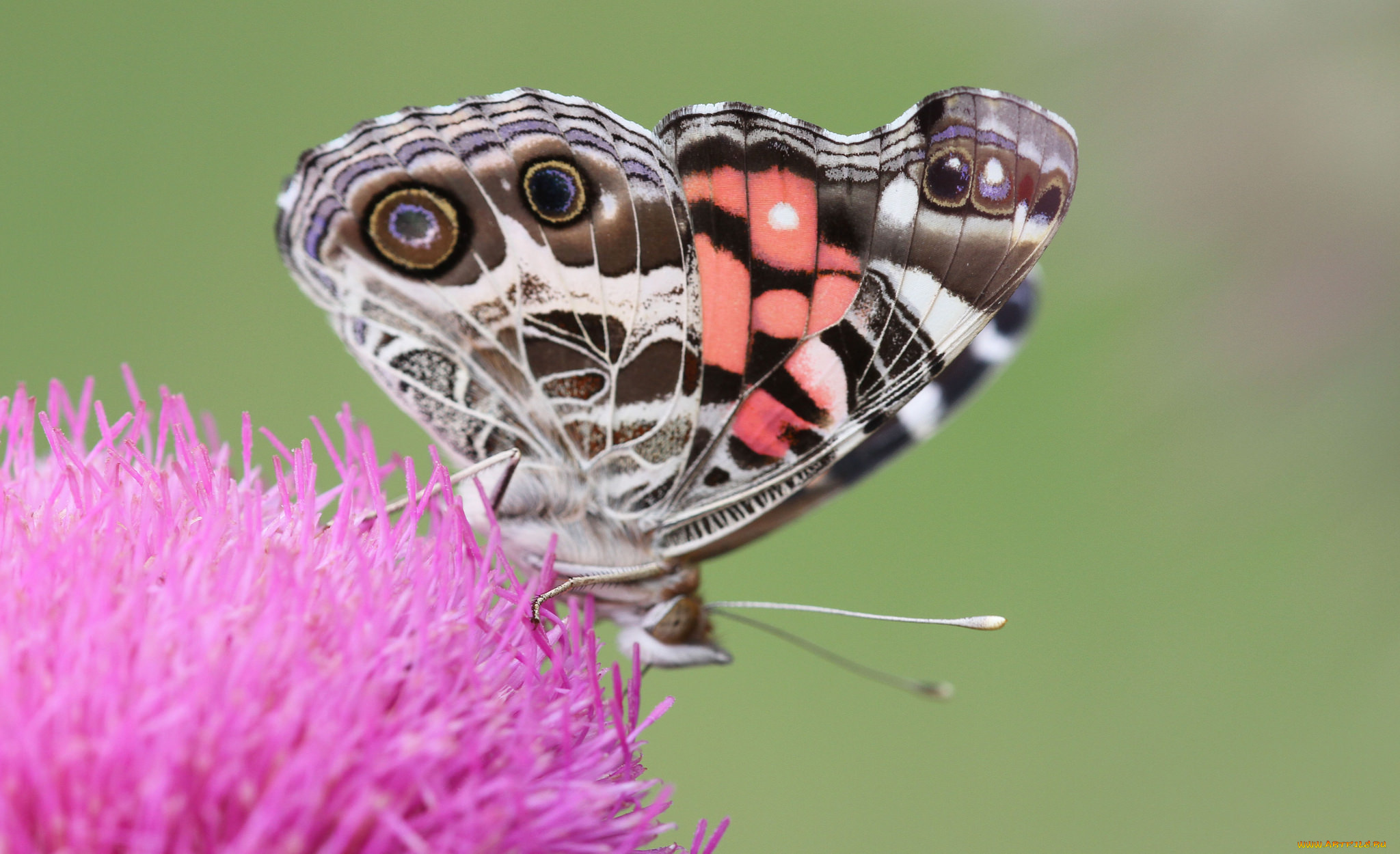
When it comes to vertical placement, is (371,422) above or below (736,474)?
above

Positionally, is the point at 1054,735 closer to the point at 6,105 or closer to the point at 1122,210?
the point at 1122,210

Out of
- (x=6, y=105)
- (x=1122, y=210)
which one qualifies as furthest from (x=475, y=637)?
(x=6, y=105)

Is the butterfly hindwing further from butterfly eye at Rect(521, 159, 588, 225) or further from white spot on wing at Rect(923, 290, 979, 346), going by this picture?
butterfly eye at Rect(521, 159, 588, 225)

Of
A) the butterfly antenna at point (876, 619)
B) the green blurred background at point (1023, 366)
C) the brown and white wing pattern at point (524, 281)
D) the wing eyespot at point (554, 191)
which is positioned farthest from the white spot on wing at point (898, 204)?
the green blurred background at point (1023, 366)

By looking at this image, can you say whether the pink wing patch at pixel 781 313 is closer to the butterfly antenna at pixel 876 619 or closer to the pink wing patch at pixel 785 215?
the pink wing patch at pixel 785 215

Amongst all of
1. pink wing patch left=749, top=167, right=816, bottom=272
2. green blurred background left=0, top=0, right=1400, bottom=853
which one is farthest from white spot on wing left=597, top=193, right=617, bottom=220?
green blurred background left=0, top=0, right=1400, bottom=853

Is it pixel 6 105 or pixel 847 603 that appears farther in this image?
pixel 6 105
